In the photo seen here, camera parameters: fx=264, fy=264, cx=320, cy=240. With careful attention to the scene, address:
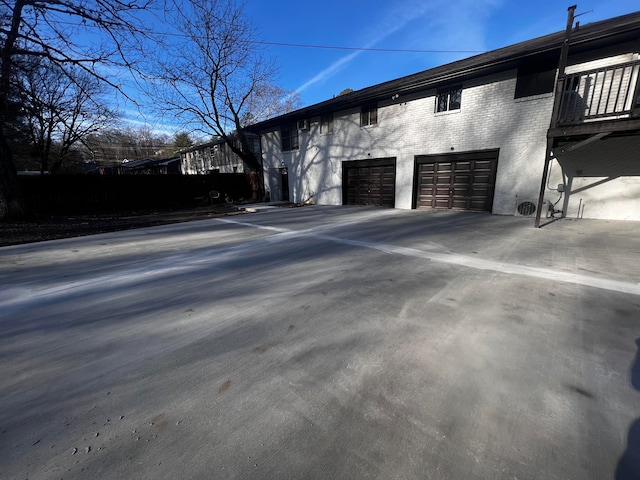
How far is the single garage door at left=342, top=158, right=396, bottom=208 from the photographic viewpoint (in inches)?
472

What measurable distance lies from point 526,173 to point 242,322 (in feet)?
32.2

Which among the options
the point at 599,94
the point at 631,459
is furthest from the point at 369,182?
the point at 631,459

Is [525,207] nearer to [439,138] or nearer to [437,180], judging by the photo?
[437,180]

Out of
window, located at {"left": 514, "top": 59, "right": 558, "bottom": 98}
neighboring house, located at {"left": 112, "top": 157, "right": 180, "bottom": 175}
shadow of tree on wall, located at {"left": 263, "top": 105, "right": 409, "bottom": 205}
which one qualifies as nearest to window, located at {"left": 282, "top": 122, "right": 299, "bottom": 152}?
shadow of tree on wall, located at {"left": 263, "top": 105, "right": 409, "bottom": 205}

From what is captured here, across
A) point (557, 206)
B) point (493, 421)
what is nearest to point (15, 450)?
point (493, 421)

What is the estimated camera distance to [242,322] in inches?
102

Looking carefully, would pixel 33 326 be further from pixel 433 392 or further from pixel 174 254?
pixel 433 392

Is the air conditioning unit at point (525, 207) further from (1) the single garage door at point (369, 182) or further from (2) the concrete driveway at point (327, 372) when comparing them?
(2) the concrete driveway at point (327, 372)

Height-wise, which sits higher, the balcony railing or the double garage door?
the balcony railing

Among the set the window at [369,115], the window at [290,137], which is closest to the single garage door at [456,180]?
the window at [369,115]

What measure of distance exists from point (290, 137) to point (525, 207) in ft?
41.1

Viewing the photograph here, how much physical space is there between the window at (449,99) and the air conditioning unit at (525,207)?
13.3 ft

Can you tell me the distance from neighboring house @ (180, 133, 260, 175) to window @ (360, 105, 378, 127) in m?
13.3

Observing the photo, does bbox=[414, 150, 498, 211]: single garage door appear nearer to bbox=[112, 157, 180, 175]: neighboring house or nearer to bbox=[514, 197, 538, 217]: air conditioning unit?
bbox=[514, 197, 538, 217]: air conditioning unit
